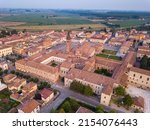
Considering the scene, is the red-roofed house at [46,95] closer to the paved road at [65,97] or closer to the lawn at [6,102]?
the paved road at [65,97]

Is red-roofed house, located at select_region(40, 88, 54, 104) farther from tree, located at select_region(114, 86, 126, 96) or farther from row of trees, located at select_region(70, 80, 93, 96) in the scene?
tree, located at select_region(114, 86, 126, 96)

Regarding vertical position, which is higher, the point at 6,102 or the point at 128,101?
the point at 128,101

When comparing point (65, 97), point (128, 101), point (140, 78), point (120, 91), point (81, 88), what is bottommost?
point (65, 97)

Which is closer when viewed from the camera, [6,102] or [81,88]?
[6,102]

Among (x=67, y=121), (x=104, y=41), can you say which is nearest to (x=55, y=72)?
(x=67, y=121)

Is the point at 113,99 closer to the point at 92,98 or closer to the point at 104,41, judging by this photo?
the point at 92,98

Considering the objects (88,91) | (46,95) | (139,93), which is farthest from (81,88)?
(139,93)

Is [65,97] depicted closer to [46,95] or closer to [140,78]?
[46,95]
